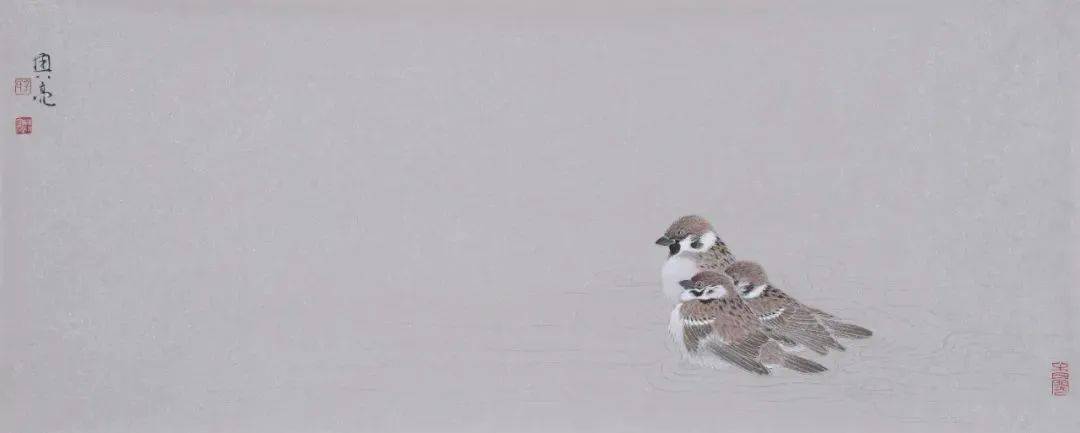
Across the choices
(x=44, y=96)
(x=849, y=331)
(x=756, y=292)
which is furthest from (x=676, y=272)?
(x=44, y=96)

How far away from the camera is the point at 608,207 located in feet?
6.33

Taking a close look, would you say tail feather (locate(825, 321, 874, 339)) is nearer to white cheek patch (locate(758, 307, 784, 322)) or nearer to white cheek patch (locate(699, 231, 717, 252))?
white cheek patch (locate(758, 307, 784, 322))

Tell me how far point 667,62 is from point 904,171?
1.88ft

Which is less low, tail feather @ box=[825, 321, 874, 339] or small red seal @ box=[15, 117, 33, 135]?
small red seal @ box=[15, 117, 33, 135]

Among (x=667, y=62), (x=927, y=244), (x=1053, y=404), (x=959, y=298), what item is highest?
(x=667, y=62)

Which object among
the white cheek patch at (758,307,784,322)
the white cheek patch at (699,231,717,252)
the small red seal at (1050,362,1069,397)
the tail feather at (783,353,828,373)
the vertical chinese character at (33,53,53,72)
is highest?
the vertical chinese character at (33,53,53,72)

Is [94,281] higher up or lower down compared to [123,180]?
lower down

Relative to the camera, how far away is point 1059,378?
74.9 inches

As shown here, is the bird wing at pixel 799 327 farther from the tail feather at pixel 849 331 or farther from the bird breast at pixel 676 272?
the bird breast at pixel 676 272

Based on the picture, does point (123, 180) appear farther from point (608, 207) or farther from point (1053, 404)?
point (1053, 404)

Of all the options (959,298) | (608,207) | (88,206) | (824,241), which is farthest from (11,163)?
(959,298)

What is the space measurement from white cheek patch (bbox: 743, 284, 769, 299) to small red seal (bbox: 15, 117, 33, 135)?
62.6 inches

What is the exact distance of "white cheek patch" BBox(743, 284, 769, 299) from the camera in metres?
1.87

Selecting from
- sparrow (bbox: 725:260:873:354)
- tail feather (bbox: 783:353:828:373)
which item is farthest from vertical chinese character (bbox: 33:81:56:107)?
tail feather (bbox: 783:353:828:373)
